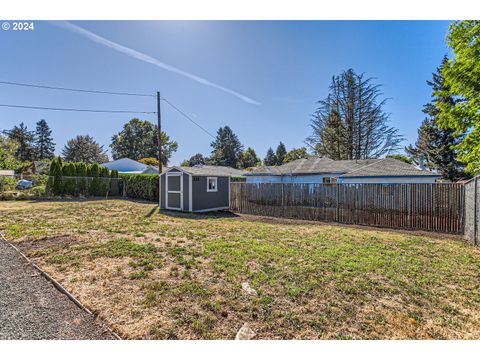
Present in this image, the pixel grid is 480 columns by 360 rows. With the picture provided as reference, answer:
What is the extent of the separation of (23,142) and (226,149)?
36776mm

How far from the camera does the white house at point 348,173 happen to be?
14.7 metres

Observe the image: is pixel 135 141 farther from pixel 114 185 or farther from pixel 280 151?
pixel 114 185

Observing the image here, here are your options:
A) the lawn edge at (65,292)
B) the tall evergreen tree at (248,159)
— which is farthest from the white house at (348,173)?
the tall evergreen tree at (248,159)

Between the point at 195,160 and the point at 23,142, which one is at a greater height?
the point at 23,142

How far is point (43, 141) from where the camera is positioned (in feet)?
170

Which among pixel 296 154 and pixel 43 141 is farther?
pixel 43 141

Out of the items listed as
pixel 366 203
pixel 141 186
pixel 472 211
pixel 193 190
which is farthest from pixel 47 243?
pixel 141 186

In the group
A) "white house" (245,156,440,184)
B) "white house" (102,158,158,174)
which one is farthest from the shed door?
"white house" (102,158,158,174)

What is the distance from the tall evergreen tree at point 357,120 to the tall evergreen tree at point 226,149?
82.0 ft

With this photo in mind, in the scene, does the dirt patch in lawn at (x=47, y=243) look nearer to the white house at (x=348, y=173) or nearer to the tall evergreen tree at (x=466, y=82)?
the tall evergreen tree at (x=466, y=82)

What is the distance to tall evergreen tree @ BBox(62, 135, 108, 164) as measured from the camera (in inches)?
2080

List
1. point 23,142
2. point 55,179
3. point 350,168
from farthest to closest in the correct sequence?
point 23,142 → point 350,168 → point 55,179

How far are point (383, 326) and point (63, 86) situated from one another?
1975 cm
